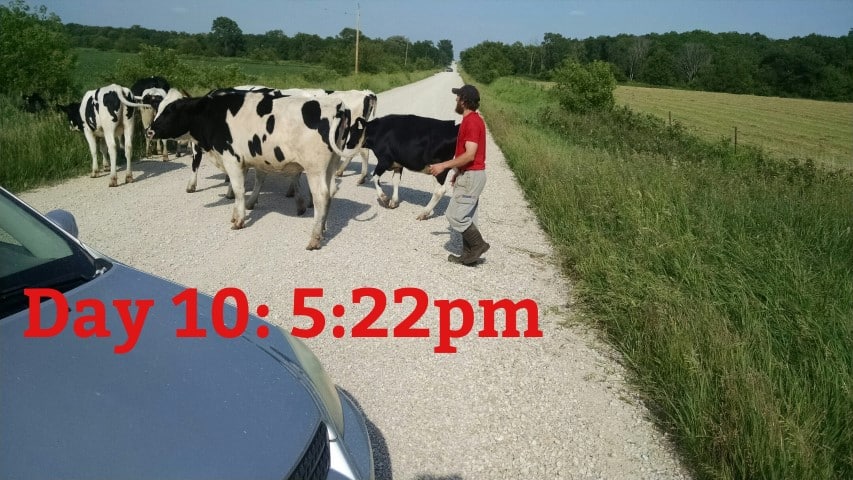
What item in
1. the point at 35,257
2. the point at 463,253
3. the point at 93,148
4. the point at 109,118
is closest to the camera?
the point at 35,257

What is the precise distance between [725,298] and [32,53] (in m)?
14.3

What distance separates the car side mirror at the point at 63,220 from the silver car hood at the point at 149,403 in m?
0.74

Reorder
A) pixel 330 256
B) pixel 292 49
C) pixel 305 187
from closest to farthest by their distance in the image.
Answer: pixel 330 256
pixel 305 187
pixel 292 49

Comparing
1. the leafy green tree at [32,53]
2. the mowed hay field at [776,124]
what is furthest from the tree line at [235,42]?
the leafy green tree at [32,53]

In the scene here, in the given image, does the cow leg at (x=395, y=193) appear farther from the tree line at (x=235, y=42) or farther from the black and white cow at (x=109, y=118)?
the tree line at (x=235, y=42)

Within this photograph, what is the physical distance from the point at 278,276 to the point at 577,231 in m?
3.90

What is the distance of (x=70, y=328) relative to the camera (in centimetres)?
222

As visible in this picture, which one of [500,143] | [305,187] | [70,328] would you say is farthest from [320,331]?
[500,143]

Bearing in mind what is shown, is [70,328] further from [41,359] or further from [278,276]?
[278,276]

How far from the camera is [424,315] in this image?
5.20 m

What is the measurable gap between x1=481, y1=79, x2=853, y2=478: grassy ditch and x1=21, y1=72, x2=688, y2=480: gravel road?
30cm

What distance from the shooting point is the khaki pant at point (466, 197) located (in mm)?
6148

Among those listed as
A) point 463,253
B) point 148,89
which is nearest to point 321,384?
point 463,253

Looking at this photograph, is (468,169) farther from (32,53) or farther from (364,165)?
(32,53)
